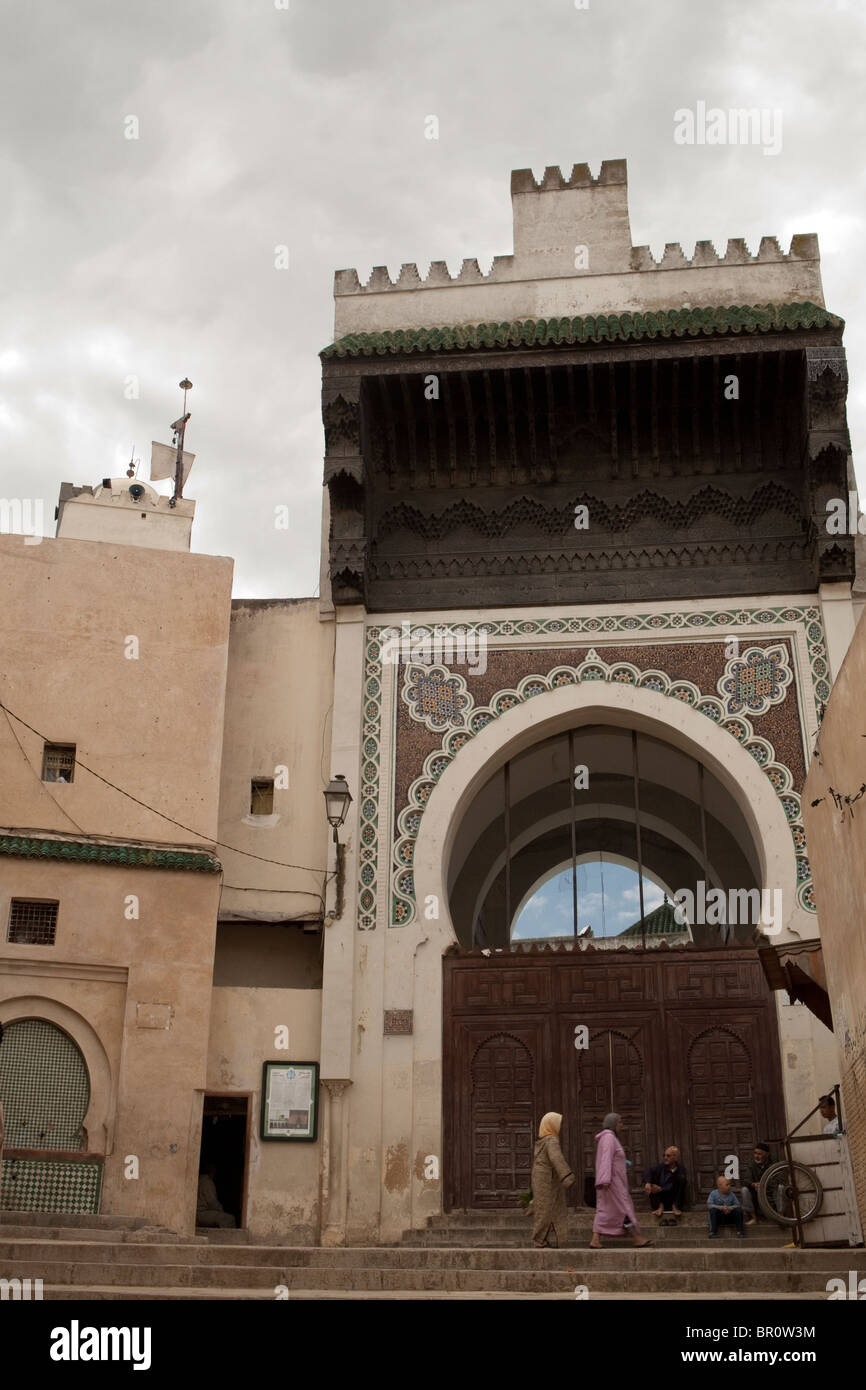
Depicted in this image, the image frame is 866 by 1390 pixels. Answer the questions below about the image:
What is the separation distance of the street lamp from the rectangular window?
2.54 ft

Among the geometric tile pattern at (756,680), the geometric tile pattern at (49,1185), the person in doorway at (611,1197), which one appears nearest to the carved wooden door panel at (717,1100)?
the person in doorway at (611,1197)

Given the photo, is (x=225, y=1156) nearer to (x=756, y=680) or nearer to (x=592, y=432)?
(x=756, y=680)

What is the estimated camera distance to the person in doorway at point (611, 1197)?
8.58m

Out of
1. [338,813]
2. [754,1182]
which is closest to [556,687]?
[338,813]

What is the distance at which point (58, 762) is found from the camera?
11648mm

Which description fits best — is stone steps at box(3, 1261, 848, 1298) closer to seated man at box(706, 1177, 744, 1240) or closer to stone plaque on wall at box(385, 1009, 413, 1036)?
seated man at box(706, 1177, 744, 1240)

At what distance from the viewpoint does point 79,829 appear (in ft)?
37.2

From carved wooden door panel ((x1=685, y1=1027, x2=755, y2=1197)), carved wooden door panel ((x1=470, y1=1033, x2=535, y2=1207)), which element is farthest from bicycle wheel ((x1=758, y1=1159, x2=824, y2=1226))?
carved wooden door panel ((x1=470, y1=1033, x2=535, y2=1207))

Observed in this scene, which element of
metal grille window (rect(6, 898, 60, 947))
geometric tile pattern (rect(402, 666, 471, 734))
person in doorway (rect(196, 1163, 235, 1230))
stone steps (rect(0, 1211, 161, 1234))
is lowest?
stone steps (rect(0, 1211, 161, 1234))

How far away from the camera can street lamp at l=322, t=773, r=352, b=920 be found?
11.5 meters

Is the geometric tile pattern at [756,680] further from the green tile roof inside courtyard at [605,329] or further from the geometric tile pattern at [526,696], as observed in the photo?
the green tile roof inside courtyard at [605,329]

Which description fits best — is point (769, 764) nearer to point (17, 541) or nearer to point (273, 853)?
point (273, 853)
